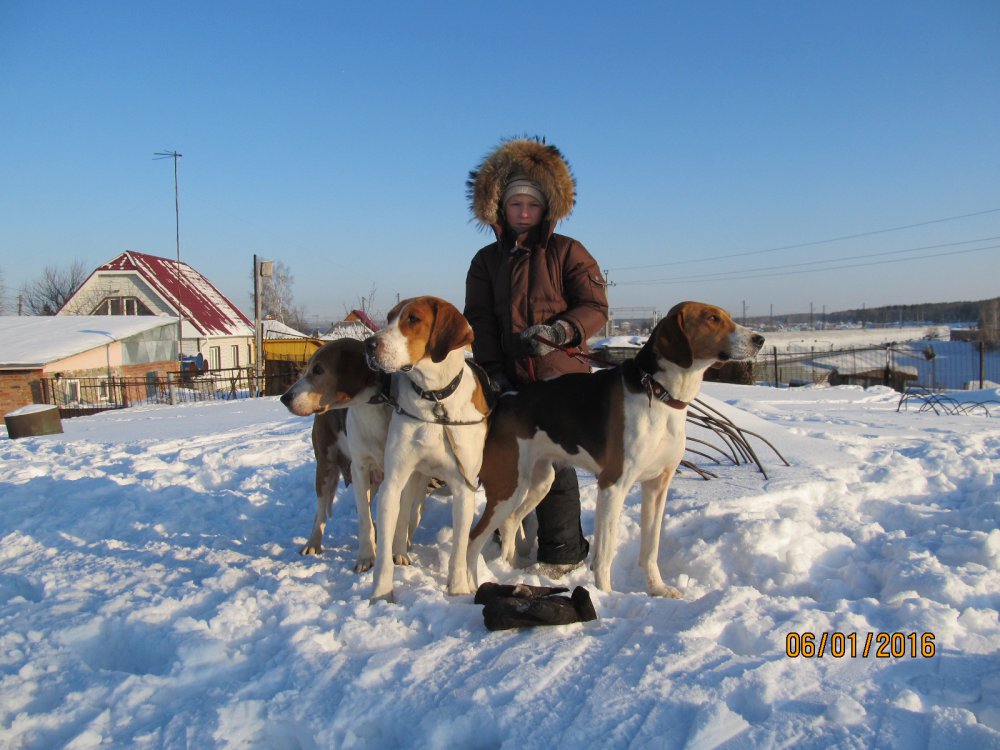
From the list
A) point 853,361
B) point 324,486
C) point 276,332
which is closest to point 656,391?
point 324,486

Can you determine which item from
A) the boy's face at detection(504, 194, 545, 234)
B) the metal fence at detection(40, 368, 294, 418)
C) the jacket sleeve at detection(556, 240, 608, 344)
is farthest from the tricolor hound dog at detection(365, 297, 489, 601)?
the metal fence at detection(40, 368, 294, 418)

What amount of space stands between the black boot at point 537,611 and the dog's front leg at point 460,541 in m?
0.55

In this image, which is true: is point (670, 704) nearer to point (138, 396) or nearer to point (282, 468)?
point (282, 468)

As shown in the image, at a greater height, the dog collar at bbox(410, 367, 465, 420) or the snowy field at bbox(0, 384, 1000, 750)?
the dog collar at bbox(410, 367, 465, 420)

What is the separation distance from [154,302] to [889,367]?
34.1 meters

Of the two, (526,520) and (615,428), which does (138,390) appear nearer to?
(526,520)

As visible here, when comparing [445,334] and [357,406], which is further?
[357,406]

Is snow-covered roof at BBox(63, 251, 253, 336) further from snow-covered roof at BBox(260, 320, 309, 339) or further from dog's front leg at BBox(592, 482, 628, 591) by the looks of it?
dog's front leg at BBox(592, 482, 628, 591)

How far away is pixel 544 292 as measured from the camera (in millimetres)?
4059

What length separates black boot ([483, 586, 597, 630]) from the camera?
281 cm

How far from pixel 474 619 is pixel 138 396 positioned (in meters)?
24.1

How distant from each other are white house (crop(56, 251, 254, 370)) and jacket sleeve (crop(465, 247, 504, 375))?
3081 centimetres

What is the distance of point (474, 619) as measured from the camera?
3.02m

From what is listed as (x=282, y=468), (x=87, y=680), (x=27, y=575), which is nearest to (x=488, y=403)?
(x=87, y=680)
